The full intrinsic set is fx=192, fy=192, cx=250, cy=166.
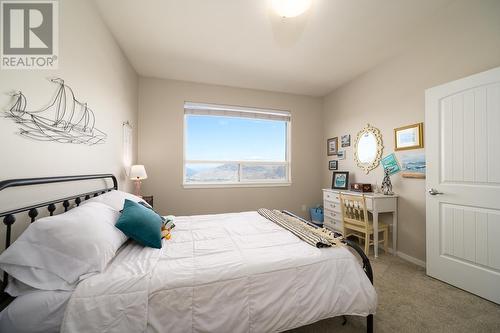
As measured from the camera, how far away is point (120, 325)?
0.90 meters

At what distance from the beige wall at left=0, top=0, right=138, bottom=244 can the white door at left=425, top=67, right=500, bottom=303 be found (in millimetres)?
3435

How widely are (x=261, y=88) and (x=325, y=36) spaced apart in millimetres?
1617

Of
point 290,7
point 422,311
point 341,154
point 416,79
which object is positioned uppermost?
Answer: point 290,7

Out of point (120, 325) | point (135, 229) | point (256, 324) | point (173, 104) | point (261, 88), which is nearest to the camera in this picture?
point (120, 325)

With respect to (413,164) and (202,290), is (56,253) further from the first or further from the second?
(413,164)

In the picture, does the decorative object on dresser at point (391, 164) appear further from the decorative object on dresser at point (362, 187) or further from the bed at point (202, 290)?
the bed at point (202, 290)

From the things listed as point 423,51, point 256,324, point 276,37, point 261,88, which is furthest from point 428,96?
point 256,324

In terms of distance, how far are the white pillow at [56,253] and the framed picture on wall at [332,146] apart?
381 centimetres

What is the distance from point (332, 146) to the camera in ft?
12.9

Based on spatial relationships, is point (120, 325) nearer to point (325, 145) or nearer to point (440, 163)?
point (440, 163)

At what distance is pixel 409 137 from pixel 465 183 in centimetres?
87

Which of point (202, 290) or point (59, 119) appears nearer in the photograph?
point (202, 290)

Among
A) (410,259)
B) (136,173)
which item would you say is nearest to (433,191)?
(410,259)

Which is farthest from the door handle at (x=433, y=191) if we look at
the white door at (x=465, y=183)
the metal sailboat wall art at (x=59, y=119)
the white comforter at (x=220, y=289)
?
the metal sailboat wall art at (x=59, y=119)
